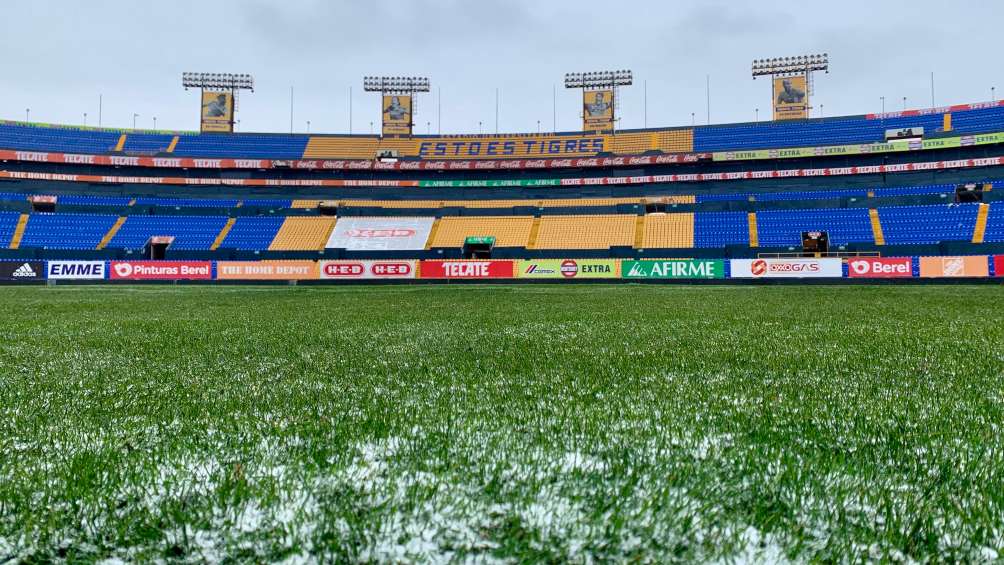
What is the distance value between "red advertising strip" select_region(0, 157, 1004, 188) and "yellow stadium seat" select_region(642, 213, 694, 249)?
14.0ft

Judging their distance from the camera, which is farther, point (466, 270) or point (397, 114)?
point (397, 114)

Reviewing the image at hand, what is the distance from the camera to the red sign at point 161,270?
26.4 meters

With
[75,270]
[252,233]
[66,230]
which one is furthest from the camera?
[252,233]

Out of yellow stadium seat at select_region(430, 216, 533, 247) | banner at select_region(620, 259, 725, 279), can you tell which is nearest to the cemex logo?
banner at select_region(620, 259, 725, 279)

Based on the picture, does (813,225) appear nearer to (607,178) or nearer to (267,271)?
(607,178)

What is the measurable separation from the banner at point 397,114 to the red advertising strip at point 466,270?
2224cm

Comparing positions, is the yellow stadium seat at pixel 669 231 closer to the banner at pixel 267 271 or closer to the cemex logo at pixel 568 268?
the cemex logo at pixel 568 268

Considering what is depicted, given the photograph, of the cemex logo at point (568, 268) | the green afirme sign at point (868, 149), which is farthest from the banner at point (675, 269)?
the green afirme sign at point (868, 149)

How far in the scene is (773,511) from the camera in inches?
49.4

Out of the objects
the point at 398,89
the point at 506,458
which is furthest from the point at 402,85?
the point at 506,458

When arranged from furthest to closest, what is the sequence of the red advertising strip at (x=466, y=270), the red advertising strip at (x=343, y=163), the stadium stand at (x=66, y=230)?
the red advertising strip at (x=343, y=163)
the stadium stand at (x=66, y=230)
the red advertising strip at (x=466, y=270)

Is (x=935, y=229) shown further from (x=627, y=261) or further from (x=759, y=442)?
(x=759, y=442)

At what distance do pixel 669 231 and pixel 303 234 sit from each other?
24.0 meters

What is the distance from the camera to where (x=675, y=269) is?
2588cm
